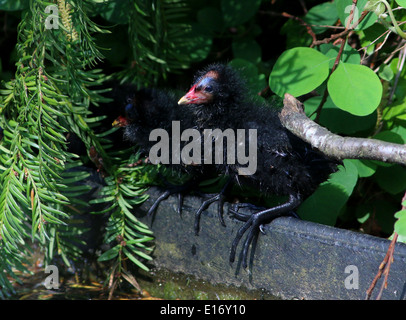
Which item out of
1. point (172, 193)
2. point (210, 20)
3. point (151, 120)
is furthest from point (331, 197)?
point (210, 20)

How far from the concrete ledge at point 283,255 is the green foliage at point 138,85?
93 mm

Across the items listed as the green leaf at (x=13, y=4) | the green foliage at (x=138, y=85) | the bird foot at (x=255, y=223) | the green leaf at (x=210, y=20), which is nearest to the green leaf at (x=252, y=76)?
the green foliage at (x=138, y=85)

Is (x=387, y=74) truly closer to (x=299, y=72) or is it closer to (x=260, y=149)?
(x=299, y=72)

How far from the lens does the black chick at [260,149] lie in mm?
1745

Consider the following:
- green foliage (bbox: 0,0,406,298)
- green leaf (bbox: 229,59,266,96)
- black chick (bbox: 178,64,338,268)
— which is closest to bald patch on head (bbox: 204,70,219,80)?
black chick (bbox: 178,64,338,268)

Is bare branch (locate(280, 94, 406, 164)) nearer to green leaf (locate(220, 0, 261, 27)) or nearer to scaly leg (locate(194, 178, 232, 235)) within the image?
scaly leg (locate(194, 178, 232, 235))

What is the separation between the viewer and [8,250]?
159cm

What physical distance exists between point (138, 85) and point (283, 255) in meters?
1.06

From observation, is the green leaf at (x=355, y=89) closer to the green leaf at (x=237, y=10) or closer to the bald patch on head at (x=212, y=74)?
the bald patch on head at (x=212, y=74)

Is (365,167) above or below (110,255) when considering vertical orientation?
above

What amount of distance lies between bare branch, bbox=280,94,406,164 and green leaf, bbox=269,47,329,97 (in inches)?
8.5

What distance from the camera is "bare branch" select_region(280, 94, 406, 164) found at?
4.17 feet

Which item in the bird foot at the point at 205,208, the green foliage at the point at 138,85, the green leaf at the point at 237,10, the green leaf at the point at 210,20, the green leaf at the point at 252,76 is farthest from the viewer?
the green leaf at the point at 210,20

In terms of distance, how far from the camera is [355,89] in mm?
1695
